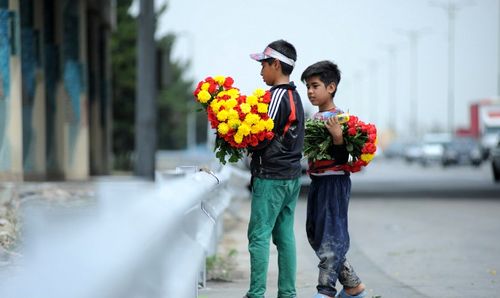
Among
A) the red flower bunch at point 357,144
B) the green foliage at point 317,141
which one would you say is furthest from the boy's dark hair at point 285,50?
the red flower bunch at point 357,144

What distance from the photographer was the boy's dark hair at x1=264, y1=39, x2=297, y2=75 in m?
7.04

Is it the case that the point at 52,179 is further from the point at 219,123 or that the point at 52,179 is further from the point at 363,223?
the point at 219,123

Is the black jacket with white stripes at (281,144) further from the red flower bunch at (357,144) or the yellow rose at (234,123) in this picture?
the red flower bunch at (357,144)

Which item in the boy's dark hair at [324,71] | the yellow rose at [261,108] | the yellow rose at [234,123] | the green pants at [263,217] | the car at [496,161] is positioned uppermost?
the boy's dark hair at [324,71]

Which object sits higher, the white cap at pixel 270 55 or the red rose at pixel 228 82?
the white cap at pixel 270 55

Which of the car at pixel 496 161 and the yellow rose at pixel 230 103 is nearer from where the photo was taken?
the yellow rose at pixel 230 103

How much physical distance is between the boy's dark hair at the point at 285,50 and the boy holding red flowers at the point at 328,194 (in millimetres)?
184

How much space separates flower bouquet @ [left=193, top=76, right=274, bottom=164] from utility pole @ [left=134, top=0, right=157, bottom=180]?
57.9 feet

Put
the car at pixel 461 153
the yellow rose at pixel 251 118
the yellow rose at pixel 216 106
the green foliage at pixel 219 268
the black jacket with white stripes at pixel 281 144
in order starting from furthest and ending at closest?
the car at pixel 461 153 < the green foliage at pixel 219 268 < the black jacket with white stripes at pixel 281 144 < the yellow rose at pixel 216 106 < the yellow rose at pixel 251 118

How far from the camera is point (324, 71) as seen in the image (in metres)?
7.22

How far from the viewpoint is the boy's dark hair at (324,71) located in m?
7.21

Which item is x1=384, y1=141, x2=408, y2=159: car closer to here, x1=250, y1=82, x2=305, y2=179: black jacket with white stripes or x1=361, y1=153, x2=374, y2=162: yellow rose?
x1=361, y1=153, x2=374, y2=162: yellow rose

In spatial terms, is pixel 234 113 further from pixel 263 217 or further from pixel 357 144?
pixel 357 144

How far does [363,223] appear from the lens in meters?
17.7
